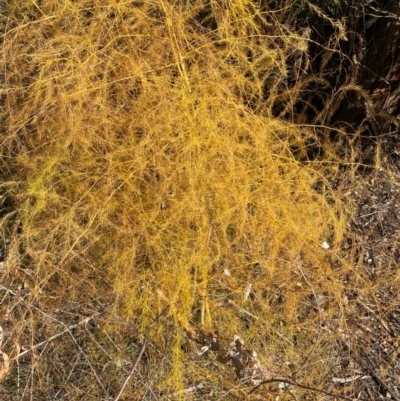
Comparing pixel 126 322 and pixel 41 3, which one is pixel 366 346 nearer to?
pixel 126 322

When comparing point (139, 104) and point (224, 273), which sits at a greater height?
point (139, 104)

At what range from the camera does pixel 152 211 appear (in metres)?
1.98

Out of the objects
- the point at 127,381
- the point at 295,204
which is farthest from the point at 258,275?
the point at 127,381

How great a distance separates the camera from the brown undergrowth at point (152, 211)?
1921 mm

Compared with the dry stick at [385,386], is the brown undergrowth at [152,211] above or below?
above

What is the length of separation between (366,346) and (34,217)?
3.99ft

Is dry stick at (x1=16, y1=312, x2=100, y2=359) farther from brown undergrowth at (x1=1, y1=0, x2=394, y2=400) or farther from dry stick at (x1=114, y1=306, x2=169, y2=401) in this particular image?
dry stick at (x1=114, y1=306, x2=169, y2=401)

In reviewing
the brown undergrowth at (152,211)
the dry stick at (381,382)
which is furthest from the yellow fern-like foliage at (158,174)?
the dry stick at (381,382)

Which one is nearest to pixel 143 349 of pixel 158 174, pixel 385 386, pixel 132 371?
pixel 132 371

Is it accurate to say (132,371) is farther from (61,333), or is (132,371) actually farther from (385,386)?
(385,386)

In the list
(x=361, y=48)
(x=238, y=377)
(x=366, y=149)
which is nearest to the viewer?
(x=238, y=377)

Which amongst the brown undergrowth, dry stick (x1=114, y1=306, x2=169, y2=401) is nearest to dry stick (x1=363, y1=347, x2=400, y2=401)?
the brown undergrowth

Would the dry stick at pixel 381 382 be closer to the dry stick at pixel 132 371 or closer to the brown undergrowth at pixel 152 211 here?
the brown undergrowth at pixel 152 211

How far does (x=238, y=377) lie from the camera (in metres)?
1.88
